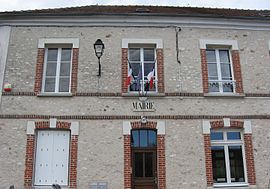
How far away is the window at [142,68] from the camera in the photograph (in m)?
8.72

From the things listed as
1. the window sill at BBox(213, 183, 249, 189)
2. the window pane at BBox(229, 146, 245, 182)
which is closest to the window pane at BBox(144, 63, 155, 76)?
the window pane at BBox(229, 146, 245, 182)

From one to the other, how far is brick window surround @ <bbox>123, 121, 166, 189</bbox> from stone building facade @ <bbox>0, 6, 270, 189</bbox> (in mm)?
29

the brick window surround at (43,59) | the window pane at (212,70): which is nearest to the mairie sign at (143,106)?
the brick window surround at (43,59)

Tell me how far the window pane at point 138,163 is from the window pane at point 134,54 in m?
3.06

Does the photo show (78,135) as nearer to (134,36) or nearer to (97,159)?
(97,159)

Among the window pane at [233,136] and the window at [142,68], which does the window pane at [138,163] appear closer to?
the window at [142,68]

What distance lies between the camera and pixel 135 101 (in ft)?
28.1

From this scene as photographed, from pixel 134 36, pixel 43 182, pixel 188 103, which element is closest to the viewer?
pixel 43 182

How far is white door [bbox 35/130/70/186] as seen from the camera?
8.00m

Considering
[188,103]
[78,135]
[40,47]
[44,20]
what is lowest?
[78,135]

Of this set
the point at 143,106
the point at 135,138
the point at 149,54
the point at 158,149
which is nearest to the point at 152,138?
the point at 158,149

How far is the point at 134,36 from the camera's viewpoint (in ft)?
30.1

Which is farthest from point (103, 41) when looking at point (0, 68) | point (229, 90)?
point (229, 90)

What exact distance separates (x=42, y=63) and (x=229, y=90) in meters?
6.03
